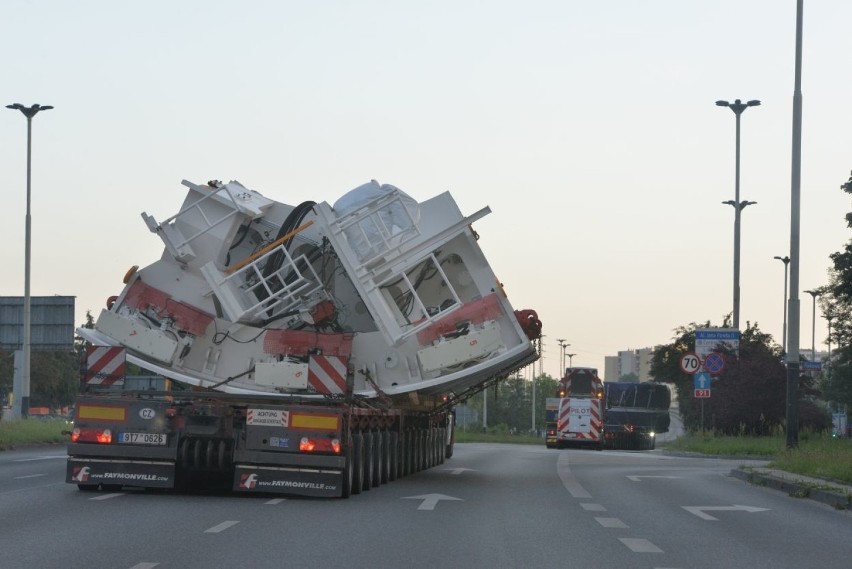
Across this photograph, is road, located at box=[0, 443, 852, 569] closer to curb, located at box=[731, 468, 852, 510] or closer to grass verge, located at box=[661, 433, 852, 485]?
curb, located at box=[731, 468, 852, 510]

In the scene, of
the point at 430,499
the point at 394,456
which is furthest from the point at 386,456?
the point at 430,499

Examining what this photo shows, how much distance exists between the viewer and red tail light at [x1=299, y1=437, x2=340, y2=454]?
17.8 meters

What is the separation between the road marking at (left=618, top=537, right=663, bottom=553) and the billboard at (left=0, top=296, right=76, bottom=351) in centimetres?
3308

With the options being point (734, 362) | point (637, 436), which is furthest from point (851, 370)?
point (734, 362)

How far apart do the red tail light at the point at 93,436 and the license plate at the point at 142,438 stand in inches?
5.8

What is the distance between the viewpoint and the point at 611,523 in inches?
615

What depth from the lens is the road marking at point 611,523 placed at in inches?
600

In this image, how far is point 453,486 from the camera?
2231cm

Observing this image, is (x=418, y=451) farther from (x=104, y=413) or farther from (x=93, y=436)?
(x=93, y=436)

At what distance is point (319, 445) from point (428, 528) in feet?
11.6

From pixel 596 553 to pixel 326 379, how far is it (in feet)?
24.8

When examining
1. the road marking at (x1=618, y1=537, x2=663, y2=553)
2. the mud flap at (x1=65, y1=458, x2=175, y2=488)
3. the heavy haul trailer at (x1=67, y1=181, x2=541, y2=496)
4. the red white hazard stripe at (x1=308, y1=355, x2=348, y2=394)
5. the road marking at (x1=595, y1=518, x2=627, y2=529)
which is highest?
the heavy haul trailer at (x1=67, y1=181, x2=541, y2=496)

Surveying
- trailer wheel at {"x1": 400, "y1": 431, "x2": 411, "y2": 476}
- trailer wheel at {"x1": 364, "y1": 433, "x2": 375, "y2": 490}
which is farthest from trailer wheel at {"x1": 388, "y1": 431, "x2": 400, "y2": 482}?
trailer wheel at {"x1": 364, "y1": 433, "x2": 375, "y2": 490}

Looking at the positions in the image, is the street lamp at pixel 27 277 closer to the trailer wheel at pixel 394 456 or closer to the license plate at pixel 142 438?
the trailer wheel at pixel 394 456
